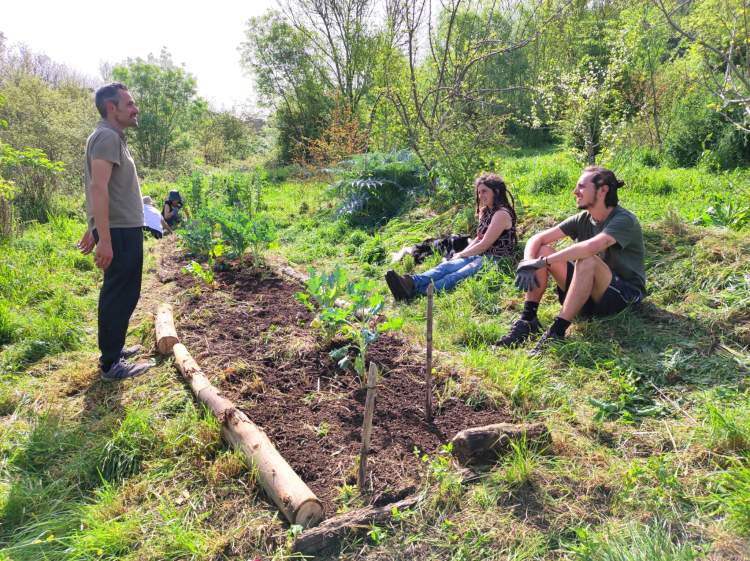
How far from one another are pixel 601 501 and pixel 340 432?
1.33 metres

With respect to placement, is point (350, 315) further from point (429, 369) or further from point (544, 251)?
point (544, 251)

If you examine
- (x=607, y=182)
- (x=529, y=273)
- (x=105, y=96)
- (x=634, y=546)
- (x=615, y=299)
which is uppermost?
(x=105, y=96)

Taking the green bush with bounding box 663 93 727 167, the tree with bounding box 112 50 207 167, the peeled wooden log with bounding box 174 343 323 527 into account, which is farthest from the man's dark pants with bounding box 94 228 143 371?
the tree with bounding box 112 50 207 167

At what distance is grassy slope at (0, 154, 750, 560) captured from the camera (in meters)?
1.89

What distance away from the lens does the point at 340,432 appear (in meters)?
2.58

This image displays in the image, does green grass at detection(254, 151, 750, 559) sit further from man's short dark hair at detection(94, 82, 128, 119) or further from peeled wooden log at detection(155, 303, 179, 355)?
man's short dark hair at detection(94, 82, 128, 119)

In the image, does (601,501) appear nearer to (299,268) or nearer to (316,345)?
(316,345)

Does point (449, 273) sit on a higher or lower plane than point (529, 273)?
lower

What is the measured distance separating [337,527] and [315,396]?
3.50 ft

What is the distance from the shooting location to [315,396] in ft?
9.59

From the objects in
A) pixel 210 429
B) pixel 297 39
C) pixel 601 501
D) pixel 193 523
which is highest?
pixel 297 39

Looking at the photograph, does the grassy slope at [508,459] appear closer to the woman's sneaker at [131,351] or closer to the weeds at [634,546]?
the weeds at [634,546]

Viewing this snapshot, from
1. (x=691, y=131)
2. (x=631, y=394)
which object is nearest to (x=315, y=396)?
(x=631, y=394)

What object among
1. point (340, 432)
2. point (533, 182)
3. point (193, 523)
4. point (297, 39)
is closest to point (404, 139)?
point (533, 182)
